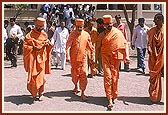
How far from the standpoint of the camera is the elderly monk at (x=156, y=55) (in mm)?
7586

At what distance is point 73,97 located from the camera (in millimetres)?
8328

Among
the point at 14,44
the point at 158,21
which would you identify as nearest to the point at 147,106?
the point at 158,21

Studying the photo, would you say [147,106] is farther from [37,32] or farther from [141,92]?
[37,32]

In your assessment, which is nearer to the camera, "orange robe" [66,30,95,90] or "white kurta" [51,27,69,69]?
"orange robe" [66,30,95,90]

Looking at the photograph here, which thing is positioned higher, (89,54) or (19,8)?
(19,8)

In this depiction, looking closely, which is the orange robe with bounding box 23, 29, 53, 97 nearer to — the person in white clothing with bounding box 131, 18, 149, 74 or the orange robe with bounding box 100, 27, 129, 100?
the orange robe with bounding box 100, 27, 129, 100

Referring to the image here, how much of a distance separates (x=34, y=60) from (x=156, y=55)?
2504 millimetres

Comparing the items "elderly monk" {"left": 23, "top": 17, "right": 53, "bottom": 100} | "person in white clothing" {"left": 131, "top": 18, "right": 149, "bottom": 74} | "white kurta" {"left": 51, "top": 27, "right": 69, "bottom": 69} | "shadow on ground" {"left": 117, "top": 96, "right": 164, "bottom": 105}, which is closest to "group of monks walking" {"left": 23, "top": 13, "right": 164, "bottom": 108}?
"elderly monk" {"left": 23, "top": 17, "right": 53, "bottom": 100}

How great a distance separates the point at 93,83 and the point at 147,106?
8.48ft

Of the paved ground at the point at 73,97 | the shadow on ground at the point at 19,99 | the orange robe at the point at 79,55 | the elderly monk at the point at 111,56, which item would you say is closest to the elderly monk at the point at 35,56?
the shadow on ground at the point at 19,99

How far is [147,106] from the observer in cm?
752

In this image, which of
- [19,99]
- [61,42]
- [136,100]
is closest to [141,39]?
[61,42]

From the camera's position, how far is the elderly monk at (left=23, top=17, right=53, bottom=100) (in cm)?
784

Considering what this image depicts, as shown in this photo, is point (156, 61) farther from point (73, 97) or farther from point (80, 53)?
point (73, 97)
